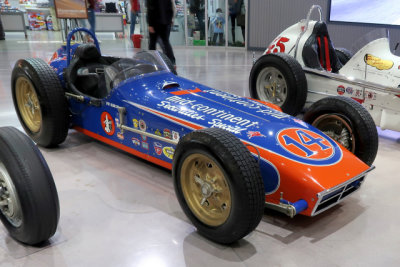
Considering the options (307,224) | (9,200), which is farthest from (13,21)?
(307,224)

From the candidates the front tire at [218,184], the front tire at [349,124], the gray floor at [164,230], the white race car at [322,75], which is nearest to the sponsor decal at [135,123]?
the gray floor at [164,230]

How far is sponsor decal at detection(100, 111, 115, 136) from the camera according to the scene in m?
3.74

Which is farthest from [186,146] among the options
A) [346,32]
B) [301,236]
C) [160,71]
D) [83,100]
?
[346,32]

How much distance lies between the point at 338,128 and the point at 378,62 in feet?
6.05

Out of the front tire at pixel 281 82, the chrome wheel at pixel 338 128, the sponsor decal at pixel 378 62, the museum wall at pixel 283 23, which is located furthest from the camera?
the museum wall at pixel 283 23

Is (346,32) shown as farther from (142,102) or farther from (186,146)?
(186,146)

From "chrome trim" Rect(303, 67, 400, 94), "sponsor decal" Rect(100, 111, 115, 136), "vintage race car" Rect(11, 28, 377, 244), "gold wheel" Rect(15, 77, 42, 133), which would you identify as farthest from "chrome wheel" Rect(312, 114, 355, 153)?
"gold wheel" Rect(15, 77, 42, 133)

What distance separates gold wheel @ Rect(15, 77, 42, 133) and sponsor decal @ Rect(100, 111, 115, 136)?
0.87 m

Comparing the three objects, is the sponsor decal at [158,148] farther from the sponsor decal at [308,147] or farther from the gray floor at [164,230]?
the sponsor decal at [308,147]

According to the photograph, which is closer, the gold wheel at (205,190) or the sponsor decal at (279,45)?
the gold wheel at (205,190)

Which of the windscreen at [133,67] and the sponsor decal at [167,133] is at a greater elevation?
the windscreen at [133,67]

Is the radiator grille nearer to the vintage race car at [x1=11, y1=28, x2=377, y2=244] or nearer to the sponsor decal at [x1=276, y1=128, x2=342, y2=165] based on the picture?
the vintage race car at [x1=11, y1=28, x2=377, y2=244]

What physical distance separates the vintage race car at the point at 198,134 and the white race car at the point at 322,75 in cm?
142

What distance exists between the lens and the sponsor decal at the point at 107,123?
374cm
